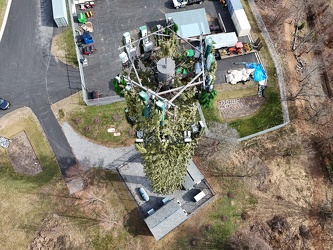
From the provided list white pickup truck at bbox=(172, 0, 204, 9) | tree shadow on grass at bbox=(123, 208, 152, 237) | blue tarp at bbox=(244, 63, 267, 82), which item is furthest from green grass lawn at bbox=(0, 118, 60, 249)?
blue tarp at bbox=(244, 63, 267, 82)

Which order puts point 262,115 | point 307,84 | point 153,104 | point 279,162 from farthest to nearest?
point 307,84 → point 262,115 → point 279,162 → point 153,104

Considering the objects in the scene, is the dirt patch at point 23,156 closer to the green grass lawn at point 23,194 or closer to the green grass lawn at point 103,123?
the green grass lawn at point 23,194

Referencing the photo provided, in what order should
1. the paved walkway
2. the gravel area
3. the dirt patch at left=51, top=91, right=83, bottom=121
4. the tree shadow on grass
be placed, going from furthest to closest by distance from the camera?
the paved walkway < the dirt patch at left=51, top=91, right=83, bottom=121 < the gravel area < the tree shadow on grass

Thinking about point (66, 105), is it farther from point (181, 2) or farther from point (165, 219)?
point (181, 2)

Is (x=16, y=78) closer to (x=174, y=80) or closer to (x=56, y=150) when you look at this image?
(x=56, y=150)

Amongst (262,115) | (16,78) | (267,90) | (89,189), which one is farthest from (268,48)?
(16,78)

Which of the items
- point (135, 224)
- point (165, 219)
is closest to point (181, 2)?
point (165, 219)

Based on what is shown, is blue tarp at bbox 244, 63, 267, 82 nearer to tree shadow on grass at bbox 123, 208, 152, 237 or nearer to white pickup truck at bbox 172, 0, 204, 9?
white pickup truck at bbox 172, 0, 204, 9
